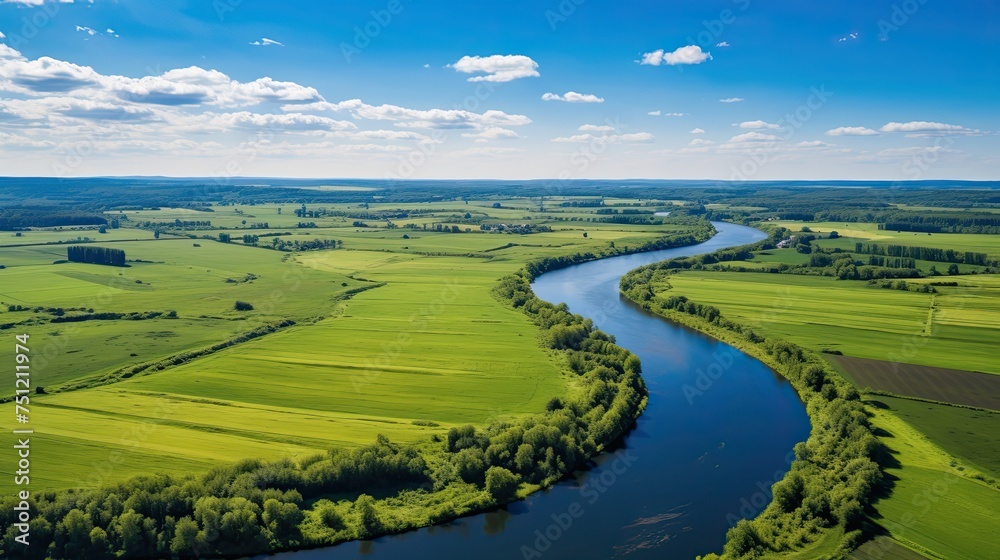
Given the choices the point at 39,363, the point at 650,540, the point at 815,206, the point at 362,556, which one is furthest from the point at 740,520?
the point at 815,206

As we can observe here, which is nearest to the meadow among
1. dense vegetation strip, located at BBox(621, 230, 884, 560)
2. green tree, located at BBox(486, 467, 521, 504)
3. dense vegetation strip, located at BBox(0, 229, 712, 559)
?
dense vegetation strip, located at BBox(621, 230, 884, 560)

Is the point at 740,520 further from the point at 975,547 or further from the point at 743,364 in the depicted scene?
the point at 743,364

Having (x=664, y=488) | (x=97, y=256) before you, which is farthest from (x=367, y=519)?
(x=97, y=256)

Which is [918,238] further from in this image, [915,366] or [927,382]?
[927,382]

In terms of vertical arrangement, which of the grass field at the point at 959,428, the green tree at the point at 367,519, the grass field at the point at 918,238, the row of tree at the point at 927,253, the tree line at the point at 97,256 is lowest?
the green tree at the point at 367,519

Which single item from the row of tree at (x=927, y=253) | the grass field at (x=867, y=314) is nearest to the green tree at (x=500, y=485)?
the grass field at (x=867, y=314)

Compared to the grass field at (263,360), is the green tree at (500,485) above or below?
below

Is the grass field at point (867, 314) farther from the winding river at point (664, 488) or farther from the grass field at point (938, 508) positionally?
the grass field at point (938, 508)
